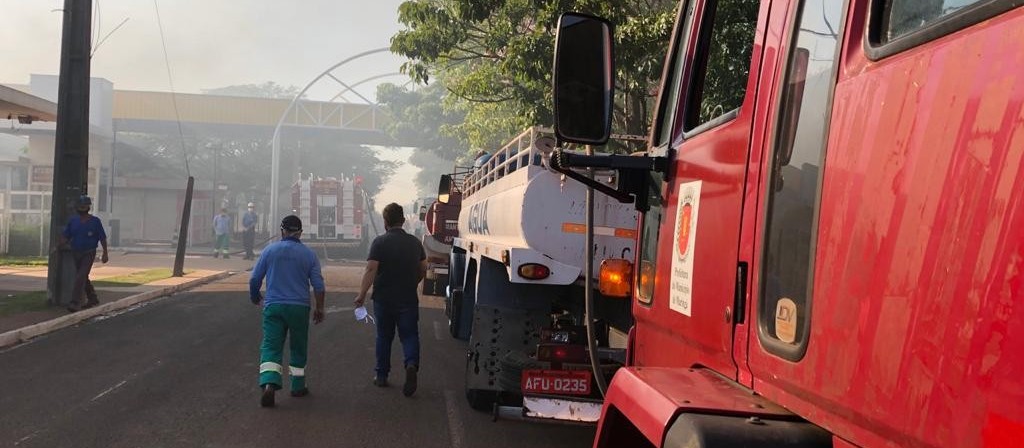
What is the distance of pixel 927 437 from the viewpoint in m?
1.54

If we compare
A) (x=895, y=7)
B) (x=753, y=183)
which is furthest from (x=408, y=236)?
(x=895, y=7)

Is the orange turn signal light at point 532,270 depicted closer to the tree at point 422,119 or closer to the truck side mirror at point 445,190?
the truck side mirror at point 445,190

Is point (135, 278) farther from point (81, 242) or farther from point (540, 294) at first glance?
point (540, 294)

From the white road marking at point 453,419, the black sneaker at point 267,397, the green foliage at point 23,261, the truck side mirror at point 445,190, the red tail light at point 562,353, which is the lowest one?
the green foliage at point 23,261

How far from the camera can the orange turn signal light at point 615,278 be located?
4016mm

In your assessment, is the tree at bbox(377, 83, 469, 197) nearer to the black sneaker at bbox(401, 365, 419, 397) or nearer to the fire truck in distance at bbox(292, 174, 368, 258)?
the fire truck in distance at bbox(292, 174, 368, 258)

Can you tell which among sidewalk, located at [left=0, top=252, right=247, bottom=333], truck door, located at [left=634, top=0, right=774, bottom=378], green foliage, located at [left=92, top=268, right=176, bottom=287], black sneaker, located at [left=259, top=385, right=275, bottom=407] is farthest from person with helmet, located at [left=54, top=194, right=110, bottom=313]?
truck door, located at [left=634, top=0, right=774, bottom=378]

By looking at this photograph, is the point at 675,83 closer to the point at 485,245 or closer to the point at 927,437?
the point at 927,437

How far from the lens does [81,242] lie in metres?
13.8

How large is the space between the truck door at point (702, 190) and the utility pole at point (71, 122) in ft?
42.2

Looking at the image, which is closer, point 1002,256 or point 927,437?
point 1002,256

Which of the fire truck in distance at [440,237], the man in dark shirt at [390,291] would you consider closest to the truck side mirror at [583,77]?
the man in dark shirt at [390,291]

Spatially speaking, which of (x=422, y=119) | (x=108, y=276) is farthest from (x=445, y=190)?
(x=422, y=119)

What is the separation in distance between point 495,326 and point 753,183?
15.6ft
